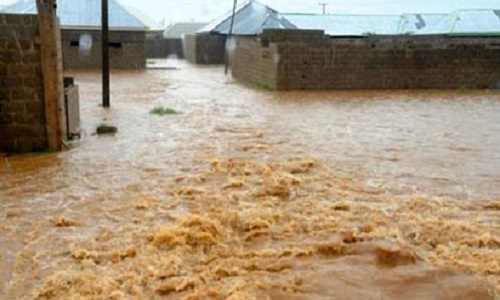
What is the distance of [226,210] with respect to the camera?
18.7 ft

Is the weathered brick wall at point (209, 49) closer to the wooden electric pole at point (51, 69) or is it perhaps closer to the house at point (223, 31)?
the house at point (223, 31)

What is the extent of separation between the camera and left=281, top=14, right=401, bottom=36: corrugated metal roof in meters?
32.2

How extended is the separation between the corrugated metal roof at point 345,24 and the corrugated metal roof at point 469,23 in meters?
2.49

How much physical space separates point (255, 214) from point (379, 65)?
46.3 feet

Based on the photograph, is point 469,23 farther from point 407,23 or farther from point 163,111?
point 163,111

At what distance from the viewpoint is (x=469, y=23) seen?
32.0 meters

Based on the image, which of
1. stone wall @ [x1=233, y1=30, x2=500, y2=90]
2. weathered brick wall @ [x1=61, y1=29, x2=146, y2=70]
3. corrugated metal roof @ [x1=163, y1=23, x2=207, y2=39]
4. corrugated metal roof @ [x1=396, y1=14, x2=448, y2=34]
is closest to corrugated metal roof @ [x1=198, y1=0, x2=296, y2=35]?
weathered brick wall @ [x1=61, y1=29, x2=146, y2=70]

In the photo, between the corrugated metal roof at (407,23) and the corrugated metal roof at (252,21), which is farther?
the corrugated metal roof at (407,23)

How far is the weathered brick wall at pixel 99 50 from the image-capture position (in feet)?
86.5

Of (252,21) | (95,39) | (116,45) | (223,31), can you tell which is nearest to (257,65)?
(116,45)

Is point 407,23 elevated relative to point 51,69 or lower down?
elevated

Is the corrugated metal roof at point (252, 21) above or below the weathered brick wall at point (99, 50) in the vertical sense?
above

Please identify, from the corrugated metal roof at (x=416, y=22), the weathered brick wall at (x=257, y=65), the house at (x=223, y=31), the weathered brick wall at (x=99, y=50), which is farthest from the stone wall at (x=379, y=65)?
the corrugated metal roof at (x=416, y=22)

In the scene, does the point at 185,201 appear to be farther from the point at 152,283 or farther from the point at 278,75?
A: the point at 278,75
